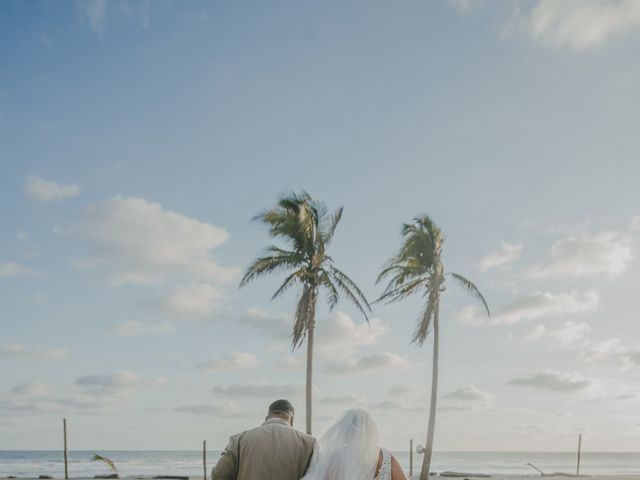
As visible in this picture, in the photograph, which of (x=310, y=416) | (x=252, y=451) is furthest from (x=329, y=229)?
(x=252, y=451)

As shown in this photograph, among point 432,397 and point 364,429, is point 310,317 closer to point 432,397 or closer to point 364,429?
point 432,397

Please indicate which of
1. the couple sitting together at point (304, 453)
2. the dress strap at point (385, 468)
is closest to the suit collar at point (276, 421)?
the couple sitting together at point (304, 453)

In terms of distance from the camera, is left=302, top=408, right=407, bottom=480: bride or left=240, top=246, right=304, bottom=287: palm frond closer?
left=302, top=408, right=407, bottom=480: bride

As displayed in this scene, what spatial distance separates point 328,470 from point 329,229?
65.6 ft

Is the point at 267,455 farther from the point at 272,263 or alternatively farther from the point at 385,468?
the point at 272,263

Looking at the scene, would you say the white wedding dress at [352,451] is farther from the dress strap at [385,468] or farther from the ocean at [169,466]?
the ocean at [169,466]

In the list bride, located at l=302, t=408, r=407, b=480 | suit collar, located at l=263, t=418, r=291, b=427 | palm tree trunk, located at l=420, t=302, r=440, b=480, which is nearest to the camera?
bride, located at l=302, t=408, r=407, b=480

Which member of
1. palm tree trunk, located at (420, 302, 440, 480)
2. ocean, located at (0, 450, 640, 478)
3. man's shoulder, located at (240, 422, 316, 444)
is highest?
man's shoulder, located at (240, 422, 316, 444)

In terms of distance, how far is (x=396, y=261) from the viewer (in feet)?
90.3

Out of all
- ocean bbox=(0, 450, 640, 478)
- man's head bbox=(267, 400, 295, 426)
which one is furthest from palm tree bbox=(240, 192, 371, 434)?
ocean bbox=(0, 450, 640, 478)

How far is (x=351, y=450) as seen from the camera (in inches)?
182

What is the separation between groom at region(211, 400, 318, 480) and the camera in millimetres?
5367

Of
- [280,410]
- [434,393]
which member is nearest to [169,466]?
[434,393]

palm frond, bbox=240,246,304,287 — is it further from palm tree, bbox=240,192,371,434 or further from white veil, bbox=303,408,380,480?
white veil, bbox=303,408,380,480
